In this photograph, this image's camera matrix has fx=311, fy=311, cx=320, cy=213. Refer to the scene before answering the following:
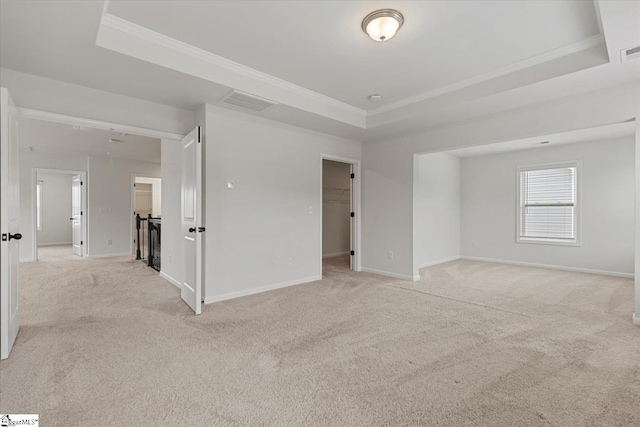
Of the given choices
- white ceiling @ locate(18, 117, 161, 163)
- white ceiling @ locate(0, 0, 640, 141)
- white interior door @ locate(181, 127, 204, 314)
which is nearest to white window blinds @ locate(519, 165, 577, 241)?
white ceiling @ locate(0, 0, 640, 141)

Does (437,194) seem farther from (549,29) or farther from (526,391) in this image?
(526,391)

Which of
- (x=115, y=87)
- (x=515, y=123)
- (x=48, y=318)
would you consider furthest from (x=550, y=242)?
(x=48, y=318)

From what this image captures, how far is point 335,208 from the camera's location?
7.84 meters

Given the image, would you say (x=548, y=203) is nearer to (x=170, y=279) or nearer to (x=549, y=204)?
(x=549, y=204)

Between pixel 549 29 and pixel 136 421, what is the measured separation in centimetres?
404

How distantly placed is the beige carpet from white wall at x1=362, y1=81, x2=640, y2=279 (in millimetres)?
1254

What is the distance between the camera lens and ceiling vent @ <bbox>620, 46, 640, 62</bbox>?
2527 millimetres

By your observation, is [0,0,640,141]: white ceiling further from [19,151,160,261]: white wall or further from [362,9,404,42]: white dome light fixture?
[19,151,160,261]: white wall

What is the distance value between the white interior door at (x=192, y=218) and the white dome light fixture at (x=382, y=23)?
2.02 metres

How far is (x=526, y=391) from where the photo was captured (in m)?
2.00

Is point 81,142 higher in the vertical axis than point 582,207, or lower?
higher

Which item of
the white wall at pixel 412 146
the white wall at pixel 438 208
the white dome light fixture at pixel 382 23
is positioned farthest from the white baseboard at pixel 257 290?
the white dome light fixture at pixel 382 23

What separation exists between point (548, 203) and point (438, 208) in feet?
6.77

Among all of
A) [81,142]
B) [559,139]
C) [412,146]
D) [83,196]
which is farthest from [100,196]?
[559,139]
